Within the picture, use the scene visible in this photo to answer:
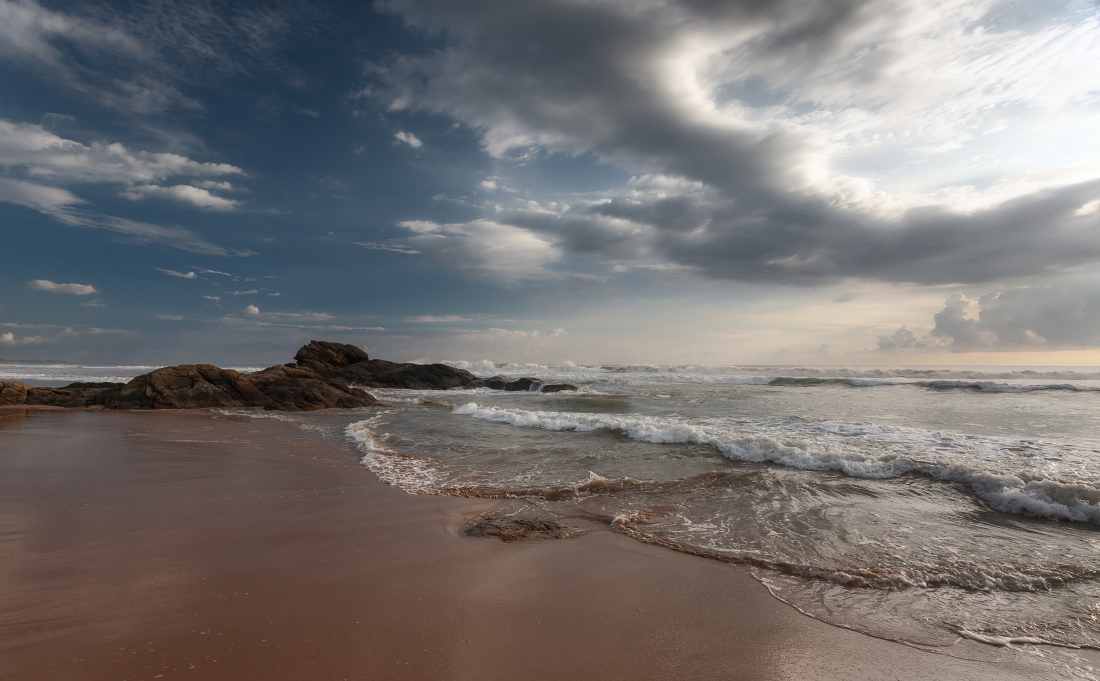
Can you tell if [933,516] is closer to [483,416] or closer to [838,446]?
[838,446]

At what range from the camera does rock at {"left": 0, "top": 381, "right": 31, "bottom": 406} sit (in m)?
15.3

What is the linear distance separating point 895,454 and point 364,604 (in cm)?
826

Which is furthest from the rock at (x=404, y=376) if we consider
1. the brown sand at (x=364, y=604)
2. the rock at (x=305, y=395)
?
the brown sand at (x=364, y=604)

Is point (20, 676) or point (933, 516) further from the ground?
point (20, 676)

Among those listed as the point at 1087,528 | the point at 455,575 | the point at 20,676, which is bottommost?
the point at 1087,528

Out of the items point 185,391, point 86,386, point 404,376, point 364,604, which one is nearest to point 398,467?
point 364,604

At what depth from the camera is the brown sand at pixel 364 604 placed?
2.38 metres

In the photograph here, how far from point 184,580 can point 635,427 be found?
8763mm

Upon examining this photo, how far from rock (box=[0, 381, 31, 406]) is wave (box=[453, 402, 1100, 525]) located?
1837 cm

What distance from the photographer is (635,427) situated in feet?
34.8

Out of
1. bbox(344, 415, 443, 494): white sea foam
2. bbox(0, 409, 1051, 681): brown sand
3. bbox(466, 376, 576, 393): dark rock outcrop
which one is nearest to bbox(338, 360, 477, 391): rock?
bbox(466, 376, 576, 393): dark rock outcrop

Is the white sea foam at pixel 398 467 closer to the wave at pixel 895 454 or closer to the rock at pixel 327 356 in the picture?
the wave at pixel 895 454

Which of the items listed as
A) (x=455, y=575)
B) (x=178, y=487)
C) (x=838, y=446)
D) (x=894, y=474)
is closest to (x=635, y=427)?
(x=838, y=446)

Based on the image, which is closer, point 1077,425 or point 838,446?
point 838,446
